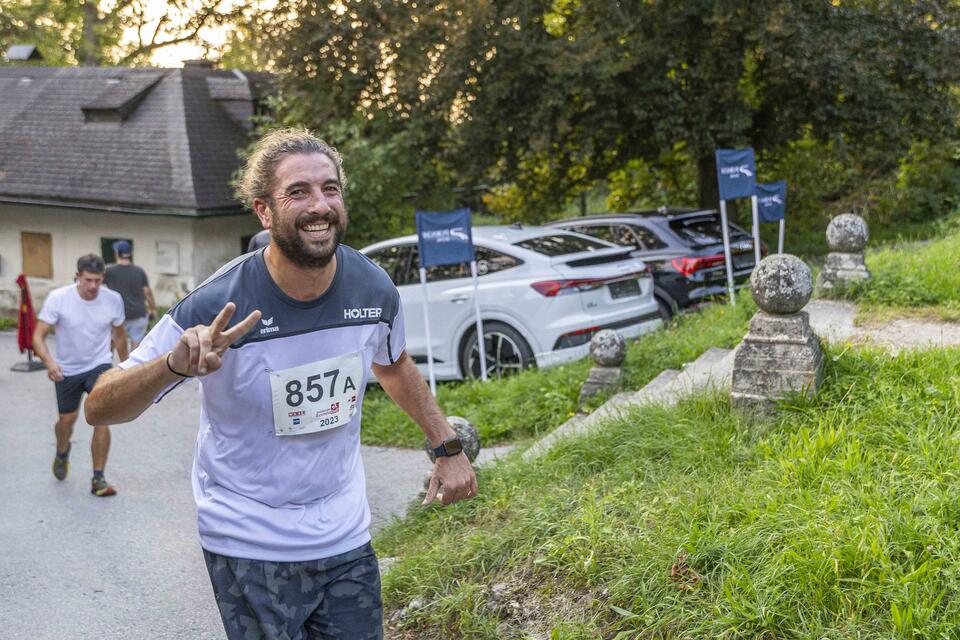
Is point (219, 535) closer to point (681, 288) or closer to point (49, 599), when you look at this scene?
point (49, 599)

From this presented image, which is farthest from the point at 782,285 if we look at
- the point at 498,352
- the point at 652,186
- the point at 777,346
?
the point at 652,186

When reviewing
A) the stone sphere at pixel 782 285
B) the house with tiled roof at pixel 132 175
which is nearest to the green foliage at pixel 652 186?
the house with tiled roof at pixel 132 175

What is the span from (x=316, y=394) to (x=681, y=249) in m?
9.49

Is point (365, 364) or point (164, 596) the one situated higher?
point (365, 364)

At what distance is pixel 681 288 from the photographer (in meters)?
11.9

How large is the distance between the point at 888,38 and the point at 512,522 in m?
13.2

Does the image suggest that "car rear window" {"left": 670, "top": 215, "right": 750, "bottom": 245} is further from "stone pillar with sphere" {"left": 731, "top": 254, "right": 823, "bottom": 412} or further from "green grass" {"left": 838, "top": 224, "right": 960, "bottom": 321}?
"stone pillar with sphere" {"left": 731, "top": 254, "right": 823, "bottom": 412}

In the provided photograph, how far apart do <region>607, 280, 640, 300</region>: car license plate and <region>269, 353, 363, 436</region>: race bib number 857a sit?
23.7 ft

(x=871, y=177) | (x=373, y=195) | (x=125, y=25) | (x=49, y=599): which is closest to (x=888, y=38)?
(x=871, y=177)

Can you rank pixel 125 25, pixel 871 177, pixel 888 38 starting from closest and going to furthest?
pixel 888 38 < pixel 871 177 < pixel 125 25

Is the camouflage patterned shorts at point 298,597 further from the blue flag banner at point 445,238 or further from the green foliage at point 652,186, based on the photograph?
the green foliage at point 652,186

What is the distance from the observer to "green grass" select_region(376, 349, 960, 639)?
3.54 m

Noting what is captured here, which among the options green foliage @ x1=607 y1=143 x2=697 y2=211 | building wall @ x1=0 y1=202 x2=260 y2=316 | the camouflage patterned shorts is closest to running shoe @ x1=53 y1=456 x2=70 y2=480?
the camouflage patterned shorts

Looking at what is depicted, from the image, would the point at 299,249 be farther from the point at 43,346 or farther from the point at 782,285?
the point at 43,346
